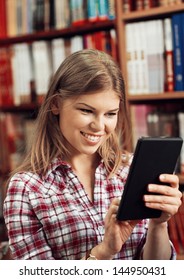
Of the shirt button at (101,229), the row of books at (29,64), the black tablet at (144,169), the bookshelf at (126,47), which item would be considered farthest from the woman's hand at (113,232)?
the row of books at (29,64)

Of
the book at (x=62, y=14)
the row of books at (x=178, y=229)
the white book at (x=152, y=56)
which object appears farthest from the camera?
the book at (x=62, y=14)

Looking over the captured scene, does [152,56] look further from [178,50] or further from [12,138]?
[12,138]

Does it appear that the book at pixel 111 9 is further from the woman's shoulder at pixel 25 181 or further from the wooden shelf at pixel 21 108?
the woman's shoulder at pixel 25 181

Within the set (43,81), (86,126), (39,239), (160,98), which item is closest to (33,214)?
(39,239)

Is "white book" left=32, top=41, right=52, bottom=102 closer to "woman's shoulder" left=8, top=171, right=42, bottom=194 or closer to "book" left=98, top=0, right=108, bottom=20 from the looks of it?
"book" left=98, top=0, right=108, bottom=20

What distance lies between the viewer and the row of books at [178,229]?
3.79ft

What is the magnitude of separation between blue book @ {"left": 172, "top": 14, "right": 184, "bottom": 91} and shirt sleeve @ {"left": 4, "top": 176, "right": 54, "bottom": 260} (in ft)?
3.49

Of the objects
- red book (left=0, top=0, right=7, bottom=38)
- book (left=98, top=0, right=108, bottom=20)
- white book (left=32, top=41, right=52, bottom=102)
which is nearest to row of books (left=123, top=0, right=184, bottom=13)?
book (left=98, top=0, right=108, bottom=20)

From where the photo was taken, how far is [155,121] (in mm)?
2053

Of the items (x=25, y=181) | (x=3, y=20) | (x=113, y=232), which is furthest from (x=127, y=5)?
(x=113, y=232)

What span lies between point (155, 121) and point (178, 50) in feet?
1.05

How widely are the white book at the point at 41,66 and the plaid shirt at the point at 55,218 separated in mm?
1256

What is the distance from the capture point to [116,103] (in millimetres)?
1029

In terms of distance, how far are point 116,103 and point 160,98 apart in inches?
37.5
